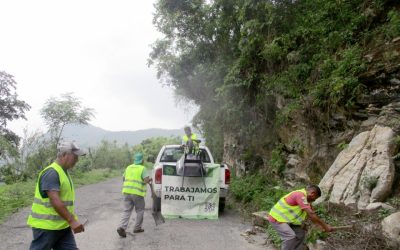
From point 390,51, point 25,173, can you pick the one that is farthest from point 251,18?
point 25,173

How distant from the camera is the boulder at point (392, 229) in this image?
516 centimetres

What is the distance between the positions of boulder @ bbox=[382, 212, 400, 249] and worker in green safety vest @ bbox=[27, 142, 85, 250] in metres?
4.12

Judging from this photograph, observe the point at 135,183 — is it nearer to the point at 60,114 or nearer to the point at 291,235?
the point at 291,235

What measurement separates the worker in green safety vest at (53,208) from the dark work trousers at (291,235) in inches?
114

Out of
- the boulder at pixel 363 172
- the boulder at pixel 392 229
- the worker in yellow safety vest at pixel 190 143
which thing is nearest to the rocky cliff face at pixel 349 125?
the boulder at pixel 363 172

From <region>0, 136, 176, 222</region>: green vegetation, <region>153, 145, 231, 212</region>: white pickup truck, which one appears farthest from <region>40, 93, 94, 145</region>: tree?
<region>153, 145, 231, 212</region>: white pickup truck

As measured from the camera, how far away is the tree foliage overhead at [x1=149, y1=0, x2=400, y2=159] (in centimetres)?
905

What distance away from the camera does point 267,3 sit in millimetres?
11984

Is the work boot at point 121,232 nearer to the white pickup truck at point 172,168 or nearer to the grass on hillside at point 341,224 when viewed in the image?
the white pickup truck at point 172,168

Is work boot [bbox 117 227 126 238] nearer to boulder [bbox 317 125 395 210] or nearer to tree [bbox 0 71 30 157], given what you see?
boulder [bbox 317 125 395 210]

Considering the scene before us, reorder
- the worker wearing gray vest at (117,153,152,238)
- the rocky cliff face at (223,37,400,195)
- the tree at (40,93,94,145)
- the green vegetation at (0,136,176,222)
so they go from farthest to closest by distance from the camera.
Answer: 1. the tree at (40,93,94,145)
2. the green vegetation at (0,136,176,222)
3. the worker wearing gray vest at (117,153,152,238)
4. the rocky cliff face at (223,37,400,195)

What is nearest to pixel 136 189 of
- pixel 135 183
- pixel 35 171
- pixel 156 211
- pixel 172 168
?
pixel 135 183

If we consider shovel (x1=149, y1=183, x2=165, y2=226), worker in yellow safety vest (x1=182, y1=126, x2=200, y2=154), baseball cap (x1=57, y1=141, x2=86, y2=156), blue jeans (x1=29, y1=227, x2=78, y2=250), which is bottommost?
shovel (x1=149, y1=183, x2=165, y2=226)

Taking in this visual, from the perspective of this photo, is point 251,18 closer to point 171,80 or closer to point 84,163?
point 171,80
